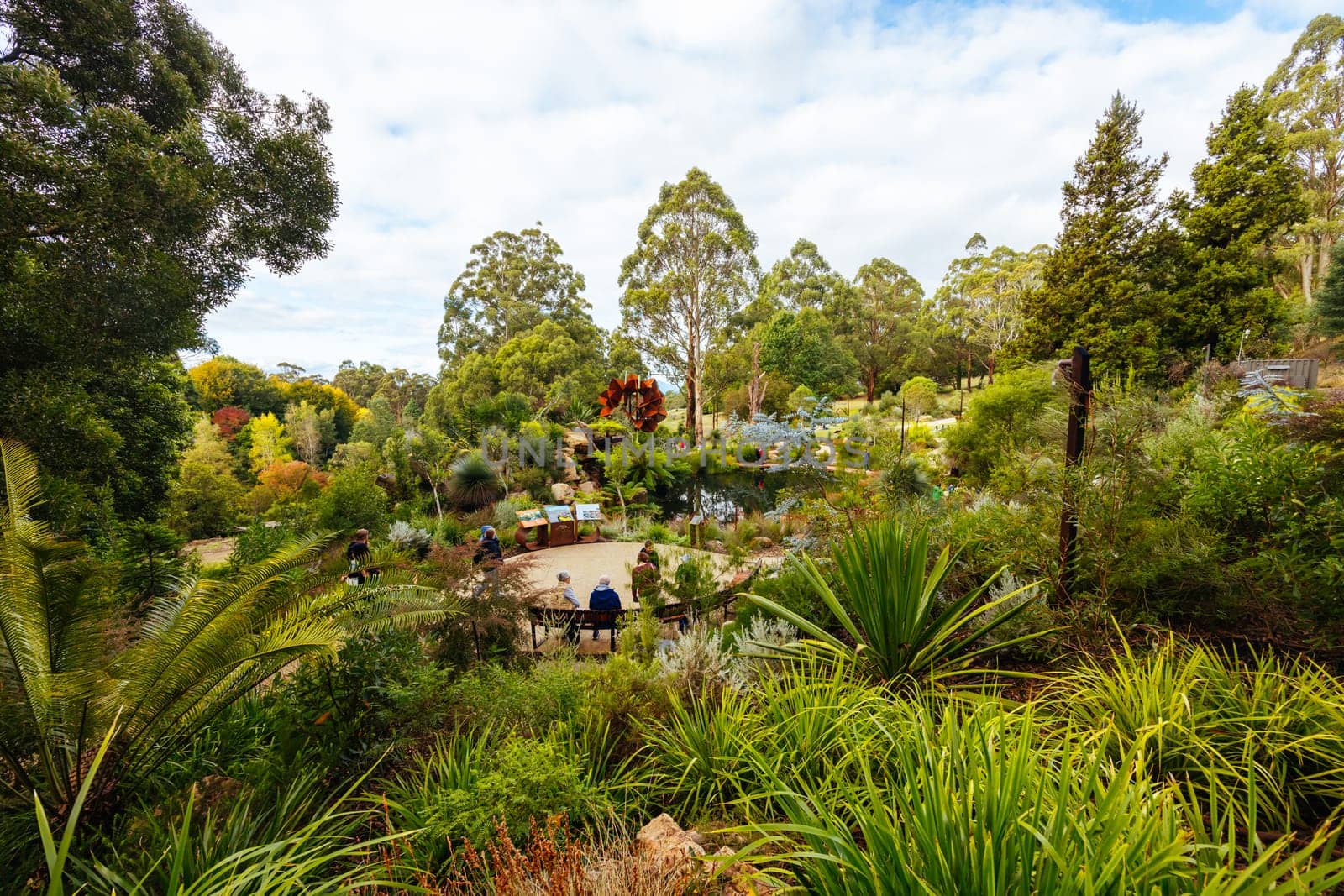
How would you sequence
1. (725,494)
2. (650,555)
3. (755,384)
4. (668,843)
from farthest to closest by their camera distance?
1. (755,384)
2. (725,494)
3. (650,555)
4. (668,843)

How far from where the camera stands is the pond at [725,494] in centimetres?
1296

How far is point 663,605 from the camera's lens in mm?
4793

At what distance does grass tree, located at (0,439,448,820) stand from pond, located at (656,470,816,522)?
9728 millimetres

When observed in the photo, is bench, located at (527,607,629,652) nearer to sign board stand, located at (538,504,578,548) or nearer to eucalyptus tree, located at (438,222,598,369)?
sign board stand, located at (538,504,578,548)

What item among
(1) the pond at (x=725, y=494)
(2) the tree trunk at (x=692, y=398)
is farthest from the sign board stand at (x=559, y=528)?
(2) the tree trunk at (x=692, y=398)

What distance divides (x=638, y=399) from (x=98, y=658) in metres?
9.49

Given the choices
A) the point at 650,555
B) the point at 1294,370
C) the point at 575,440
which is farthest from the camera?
the point at 575,440

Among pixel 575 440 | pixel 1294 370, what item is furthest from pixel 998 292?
pixel 575 440

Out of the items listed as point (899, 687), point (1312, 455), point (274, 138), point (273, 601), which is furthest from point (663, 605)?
point (274, 138)

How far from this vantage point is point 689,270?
1977cm

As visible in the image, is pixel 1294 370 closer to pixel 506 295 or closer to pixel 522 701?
pixel 522 701

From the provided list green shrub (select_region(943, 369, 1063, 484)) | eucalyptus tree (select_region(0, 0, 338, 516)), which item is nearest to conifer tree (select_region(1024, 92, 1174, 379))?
green shrub (select_region(943, 369, 1063, 484))

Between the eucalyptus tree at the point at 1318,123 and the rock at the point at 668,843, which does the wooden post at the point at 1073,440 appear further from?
the eucalyptus tree at the point at 1318,123

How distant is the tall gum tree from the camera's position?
63.2 feet
